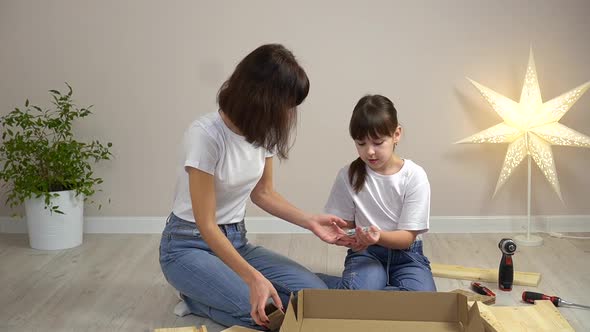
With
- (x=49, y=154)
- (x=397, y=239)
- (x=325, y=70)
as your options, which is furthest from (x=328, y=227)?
(x=49, y=154)

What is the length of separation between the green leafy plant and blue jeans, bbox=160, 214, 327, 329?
1004 millimetres

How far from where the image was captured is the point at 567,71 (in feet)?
10.6

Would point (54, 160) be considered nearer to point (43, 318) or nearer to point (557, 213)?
point (43, 318)

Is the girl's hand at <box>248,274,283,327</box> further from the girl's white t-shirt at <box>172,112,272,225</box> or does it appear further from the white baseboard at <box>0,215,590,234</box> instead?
the white baseboard at <box>0,215,590,234</box>

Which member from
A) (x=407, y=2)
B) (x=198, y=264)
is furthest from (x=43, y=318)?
(x=407, y=2)

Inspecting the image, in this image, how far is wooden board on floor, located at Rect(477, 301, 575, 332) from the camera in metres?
2.08

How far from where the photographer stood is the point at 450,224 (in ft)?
11.0

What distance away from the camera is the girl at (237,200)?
1.88 m

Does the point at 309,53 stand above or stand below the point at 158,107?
above

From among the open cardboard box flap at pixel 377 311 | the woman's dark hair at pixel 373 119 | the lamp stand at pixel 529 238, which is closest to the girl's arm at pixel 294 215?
the woman's dark hair at pixel 373 119

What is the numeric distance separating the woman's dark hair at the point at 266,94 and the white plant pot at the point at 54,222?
55.3 inches

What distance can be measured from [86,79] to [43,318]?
4.42 ft

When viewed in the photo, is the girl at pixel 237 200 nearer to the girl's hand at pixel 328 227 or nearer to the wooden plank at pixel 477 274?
the girl's hand at pixel 328 227

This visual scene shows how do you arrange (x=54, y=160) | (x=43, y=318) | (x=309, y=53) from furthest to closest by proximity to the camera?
(x=309, y=53), (x=54, y=160), (x=43, y=318)
